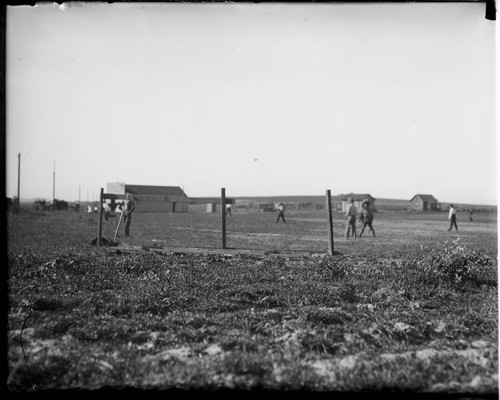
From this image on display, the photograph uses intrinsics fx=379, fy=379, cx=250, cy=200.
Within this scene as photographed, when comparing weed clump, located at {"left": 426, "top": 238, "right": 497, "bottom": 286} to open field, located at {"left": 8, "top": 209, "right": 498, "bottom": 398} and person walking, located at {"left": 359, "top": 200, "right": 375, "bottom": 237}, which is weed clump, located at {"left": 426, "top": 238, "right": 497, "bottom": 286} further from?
person walking, located at {"left": 359, "top": 200, "right": 375, "bottom": 237}

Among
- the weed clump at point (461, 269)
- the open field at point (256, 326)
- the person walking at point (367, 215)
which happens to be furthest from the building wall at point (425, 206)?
the open field at point (256, 326)

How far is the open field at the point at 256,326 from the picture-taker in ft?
11.1

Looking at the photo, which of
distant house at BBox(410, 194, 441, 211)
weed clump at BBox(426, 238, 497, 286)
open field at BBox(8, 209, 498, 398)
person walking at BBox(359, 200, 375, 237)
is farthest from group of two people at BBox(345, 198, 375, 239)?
distant house at BBox(410, 194, 441, 211)

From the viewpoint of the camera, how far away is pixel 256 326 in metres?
4.11

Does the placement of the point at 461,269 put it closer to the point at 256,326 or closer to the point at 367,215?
the point at 256,326

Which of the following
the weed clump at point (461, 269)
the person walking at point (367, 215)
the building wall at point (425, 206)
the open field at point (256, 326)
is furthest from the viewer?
the building wall at point (425, 206)

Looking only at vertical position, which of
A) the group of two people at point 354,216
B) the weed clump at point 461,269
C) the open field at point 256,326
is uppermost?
the group of two people at point 354,216

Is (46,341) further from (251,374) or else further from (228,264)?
(228,264)

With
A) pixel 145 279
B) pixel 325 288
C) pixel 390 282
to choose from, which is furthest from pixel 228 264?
pixel 390 282

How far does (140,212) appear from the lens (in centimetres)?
2781

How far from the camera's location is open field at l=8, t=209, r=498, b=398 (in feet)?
11.1

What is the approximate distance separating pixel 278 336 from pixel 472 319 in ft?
7.59

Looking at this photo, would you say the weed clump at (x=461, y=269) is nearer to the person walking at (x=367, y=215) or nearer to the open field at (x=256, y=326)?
the open field at (x=256, y=326)

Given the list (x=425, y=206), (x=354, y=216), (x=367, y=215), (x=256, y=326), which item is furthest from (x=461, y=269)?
(x=425, y=206)
